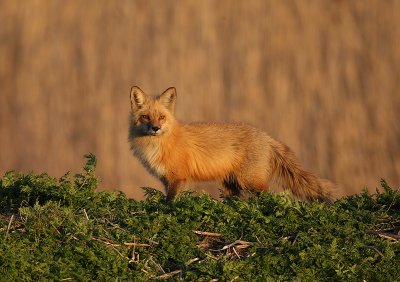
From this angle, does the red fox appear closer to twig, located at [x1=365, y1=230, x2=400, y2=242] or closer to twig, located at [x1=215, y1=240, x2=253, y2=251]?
twig, located at [x1=365, y1=230, x2=400, y2=242]

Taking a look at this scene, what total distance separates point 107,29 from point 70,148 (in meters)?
1.84

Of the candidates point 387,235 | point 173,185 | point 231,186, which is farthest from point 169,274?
point 231,186

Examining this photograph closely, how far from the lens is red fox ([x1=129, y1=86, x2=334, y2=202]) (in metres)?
9.41

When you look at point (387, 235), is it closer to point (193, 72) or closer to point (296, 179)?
point (296, 179)

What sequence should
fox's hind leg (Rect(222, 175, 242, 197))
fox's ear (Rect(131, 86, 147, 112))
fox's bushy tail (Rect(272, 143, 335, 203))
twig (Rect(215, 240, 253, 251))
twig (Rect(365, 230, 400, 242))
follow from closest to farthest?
twig (Rect(215, 240, 253, 251))
twig (Rect(365, 230, 400, 242))
fox's bushy tail (Rect(272, 143, 335, 203))
fox's hind leg (Rect(222, 175, 242, 197))
fox's ear (Rect(131, 86, 147, 112))

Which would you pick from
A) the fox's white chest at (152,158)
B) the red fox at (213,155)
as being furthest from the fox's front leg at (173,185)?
the fox's white chest at (152,158)

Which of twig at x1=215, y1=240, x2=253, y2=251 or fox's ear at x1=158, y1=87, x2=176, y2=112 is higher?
fox's ear at x1=158, y1=87, x2=176, y2=112

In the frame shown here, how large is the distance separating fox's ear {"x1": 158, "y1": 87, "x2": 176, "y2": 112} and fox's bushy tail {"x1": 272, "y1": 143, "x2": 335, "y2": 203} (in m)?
1.28

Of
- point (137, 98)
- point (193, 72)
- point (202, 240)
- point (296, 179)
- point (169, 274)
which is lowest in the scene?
point (169, 274)

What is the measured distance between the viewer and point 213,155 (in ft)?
31.3

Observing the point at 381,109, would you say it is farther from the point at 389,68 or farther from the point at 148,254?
the point at 148,254

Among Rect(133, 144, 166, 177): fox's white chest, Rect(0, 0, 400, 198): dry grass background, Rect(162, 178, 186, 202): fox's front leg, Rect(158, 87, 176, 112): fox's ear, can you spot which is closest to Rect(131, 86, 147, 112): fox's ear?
Rect(158, 87, 176, 112): fox's ear

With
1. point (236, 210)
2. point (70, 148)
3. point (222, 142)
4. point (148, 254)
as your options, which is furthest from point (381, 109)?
point (148, 254)

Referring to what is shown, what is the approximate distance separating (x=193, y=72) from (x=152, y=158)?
137 inches
